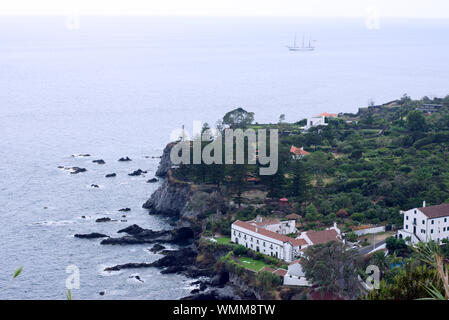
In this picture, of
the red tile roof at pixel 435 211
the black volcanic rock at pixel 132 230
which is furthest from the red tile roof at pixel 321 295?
the black volcanic rock at pixel 132 230

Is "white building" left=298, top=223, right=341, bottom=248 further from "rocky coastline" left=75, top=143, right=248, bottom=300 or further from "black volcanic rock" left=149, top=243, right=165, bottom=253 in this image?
"black volcanic rock" left=149, top=243, right=165, bottom=253

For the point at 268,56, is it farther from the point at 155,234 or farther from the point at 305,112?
the point at 155,234

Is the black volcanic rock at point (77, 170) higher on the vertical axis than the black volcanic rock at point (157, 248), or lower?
higher

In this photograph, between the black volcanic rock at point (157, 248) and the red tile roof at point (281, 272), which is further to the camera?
the black volcanic rock at point (157, 248)

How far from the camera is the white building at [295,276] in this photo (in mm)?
28328

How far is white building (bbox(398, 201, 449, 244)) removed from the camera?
104 ft

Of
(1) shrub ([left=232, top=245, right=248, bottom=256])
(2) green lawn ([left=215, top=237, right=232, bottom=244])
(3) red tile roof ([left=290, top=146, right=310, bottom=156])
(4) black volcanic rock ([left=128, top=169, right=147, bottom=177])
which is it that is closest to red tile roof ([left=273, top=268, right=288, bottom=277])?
(1) shrub ([left=232, top=245, right=248, bottom=256])

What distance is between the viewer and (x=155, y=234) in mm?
39562

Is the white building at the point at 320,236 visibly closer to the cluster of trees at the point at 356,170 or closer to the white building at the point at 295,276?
the white building at the point at 295,276

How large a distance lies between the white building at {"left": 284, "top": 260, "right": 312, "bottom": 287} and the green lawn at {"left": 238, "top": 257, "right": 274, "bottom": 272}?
2207 mm

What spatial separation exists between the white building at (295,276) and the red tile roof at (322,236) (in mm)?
2389
